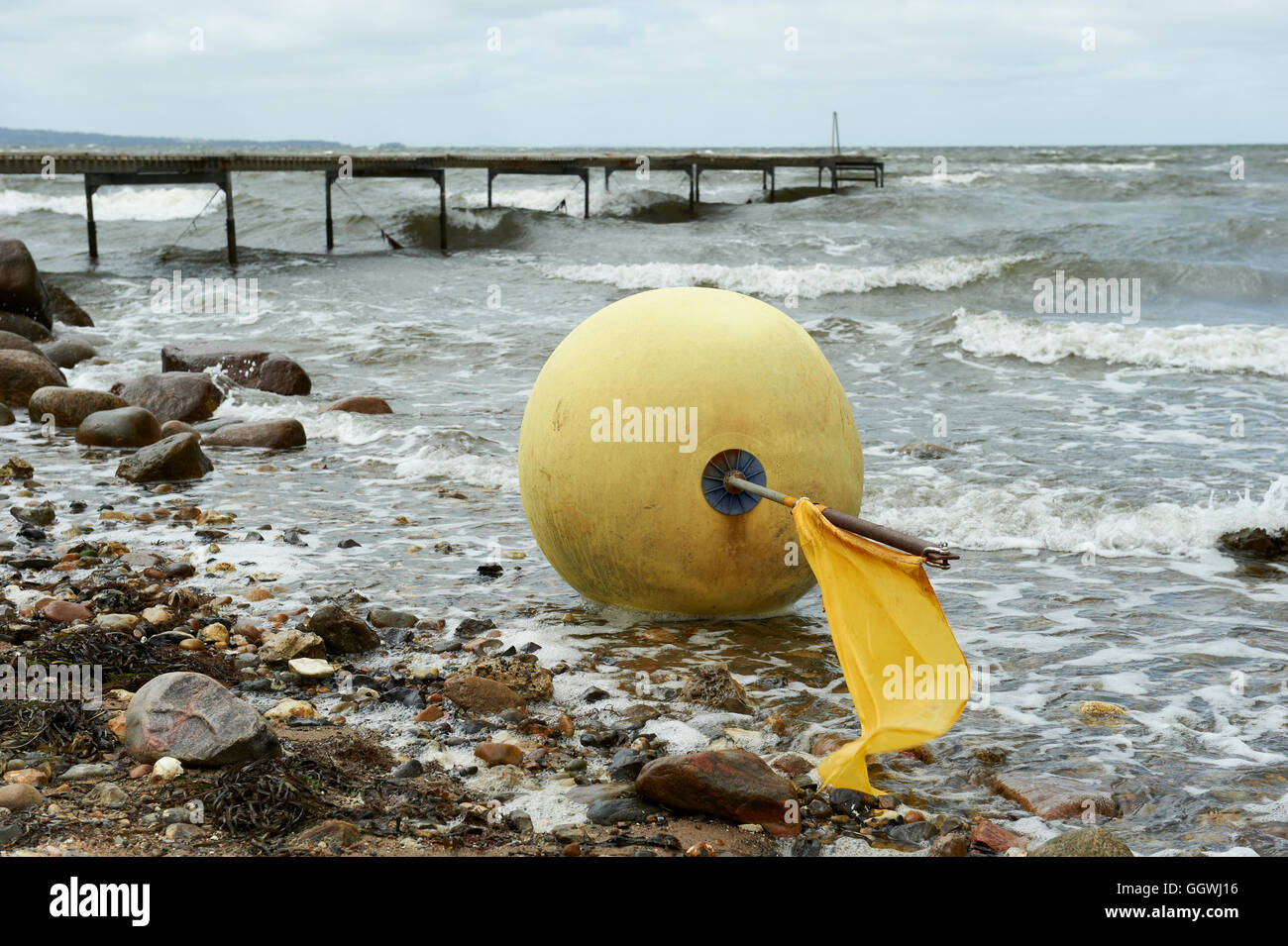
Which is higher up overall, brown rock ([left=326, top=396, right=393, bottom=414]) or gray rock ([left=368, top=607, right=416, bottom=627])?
brown rock ([left=326, top=396, right=393, bottom=414])

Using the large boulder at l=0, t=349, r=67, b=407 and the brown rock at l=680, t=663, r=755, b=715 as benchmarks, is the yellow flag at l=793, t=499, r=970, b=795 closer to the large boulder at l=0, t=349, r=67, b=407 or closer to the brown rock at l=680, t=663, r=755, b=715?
the brown rock at l=680, t=663, r=755, b=715

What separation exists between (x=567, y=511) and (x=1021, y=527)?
374 cm

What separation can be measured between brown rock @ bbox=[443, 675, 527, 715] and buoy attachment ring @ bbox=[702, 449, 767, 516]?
49.4 inches

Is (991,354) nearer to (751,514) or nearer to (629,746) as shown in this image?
(751,514)

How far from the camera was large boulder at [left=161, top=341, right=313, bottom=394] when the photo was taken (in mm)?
12898

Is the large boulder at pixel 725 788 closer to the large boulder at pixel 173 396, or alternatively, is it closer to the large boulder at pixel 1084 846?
the large boulder at pixel 1084 846

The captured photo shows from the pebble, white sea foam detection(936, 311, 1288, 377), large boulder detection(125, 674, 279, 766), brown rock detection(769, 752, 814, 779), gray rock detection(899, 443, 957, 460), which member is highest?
white sea foam detection(936, 311, 1288, 377)

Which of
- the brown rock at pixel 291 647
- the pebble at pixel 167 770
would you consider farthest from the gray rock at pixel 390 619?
the pebble at pixel 167 770

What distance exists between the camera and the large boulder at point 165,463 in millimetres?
9188

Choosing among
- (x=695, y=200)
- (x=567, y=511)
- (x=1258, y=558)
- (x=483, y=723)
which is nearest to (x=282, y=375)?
(x=567, y=511)

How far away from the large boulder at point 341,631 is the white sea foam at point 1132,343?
11.5 m

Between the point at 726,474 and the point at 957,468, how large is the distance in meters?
4.68

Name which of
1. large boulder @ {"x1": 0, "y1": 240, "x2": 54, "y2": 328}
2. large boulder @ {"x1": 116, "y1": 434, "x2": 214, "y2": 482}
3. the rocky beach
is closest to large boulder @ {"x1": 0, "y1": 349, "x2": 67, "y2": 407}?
large boulder @ {"x1": 116, "y1": 434, "x2": 214, "y2": 482}

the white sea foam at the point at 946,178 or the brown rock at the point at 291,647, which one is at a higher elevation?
the white sea foam at the point at 946,178
